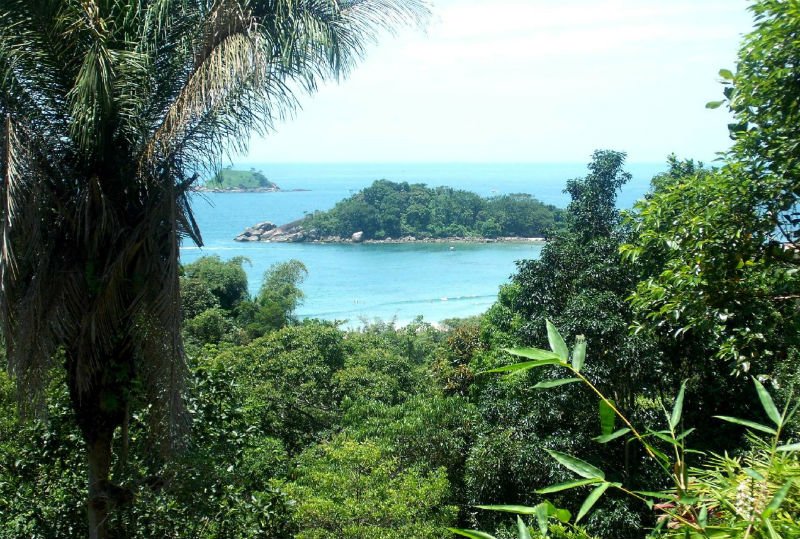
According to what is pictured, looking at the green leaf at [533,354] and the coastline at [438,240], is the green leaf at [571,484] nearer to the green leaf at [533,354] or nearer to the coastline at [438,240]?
the green leaf at [533,354]

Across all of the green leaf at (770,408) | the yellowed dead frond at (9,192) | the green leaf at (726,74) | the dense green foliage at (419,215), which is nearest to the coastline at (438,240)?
the dense green foliage at (419,215)

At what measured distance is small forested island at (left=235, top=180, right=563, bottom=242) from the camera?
205ft

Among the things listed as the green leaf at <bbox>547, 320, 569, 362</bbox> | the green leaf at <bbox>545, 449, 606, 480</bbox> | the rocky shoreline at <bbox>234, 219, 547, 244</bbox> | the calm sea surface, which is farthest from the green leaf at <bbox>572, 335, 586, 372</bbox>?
the rocky shoreline at <bbox>234, 219, 547, 244</bbox>

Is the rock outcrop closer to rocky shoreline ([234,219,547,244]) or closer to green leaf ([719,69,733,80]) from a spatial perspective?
rocky shoreline ([234,219,547,244])

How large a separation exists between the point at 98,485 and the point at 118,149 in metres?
2.16

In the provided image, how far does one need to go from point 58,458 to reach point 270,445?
6.46ft

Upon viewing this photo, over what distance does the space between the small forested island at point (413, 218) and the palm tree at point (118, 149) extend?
185 ft

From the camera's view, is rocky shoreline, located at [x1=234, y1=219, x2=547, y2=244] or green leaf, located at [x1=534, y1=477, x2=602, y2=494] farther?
rocky shoreline, located at [x1=234, y1=219, x2=547, y2=244]

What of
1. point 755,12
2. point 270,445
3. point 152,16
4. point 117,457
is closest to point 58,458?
point 117,457

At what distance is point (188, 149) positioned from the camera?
454cm

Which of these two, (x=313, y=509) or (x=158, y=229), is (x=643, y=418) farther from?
(x=158, y=229)

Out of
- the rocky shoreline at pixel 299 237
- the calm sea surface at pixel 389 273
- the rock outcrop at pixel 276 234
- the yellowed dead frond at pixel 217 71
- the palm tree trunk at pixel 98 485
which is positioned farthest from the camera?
the rock outcrop at pixel 276 234

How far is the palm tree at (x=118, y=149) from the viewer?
13.5ft

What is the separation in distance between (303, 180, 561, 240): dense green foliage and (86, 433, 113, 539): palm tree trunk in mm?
56292
